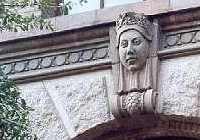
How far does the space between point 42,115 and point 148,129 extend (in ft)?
3.56

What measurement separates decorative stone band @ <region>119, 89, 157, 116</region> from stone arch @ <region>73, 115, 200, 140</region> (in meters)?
0.16

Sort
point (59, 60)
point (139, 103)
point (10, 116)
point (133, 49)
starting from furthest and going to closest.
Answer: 1. point (59, 60)
2. point (133, 49)
3. point (139, 103)
4. point (10, 116)

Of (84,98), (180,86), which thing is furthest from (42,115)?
(180,86)

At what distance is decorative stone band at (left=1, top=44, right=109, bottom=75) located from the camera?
7031 mm

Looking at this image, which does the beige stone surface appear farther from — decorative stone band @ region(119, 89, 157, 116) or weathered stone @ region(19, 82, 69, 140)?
weathered stone @ region(19, 82, 69, 140)

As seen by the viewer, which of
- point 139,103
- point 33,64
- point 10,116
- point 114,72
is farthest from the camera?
point 33,64

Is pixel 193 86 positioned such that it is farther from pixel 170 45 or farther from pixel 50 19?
pixel 50 19

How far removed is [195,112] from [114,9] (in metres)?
1.44

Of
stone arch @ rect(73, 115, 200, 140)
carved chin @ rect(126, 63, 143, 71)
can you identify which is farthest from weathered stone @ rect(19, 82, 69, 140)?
carved chin @ rect(126, 63, 143, 71)

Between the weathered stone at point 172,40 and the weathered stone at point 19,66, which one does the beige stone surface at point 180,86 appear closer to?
the weathered stone at point 172,40

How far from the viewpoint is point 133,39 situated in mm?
6691

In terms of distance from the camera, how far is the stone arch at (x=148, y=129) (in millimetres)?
6684

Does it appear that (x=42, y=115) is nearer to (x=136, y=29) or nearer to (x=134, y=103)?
(x=134, y=103)

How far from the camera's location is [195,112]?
21.1 ft
